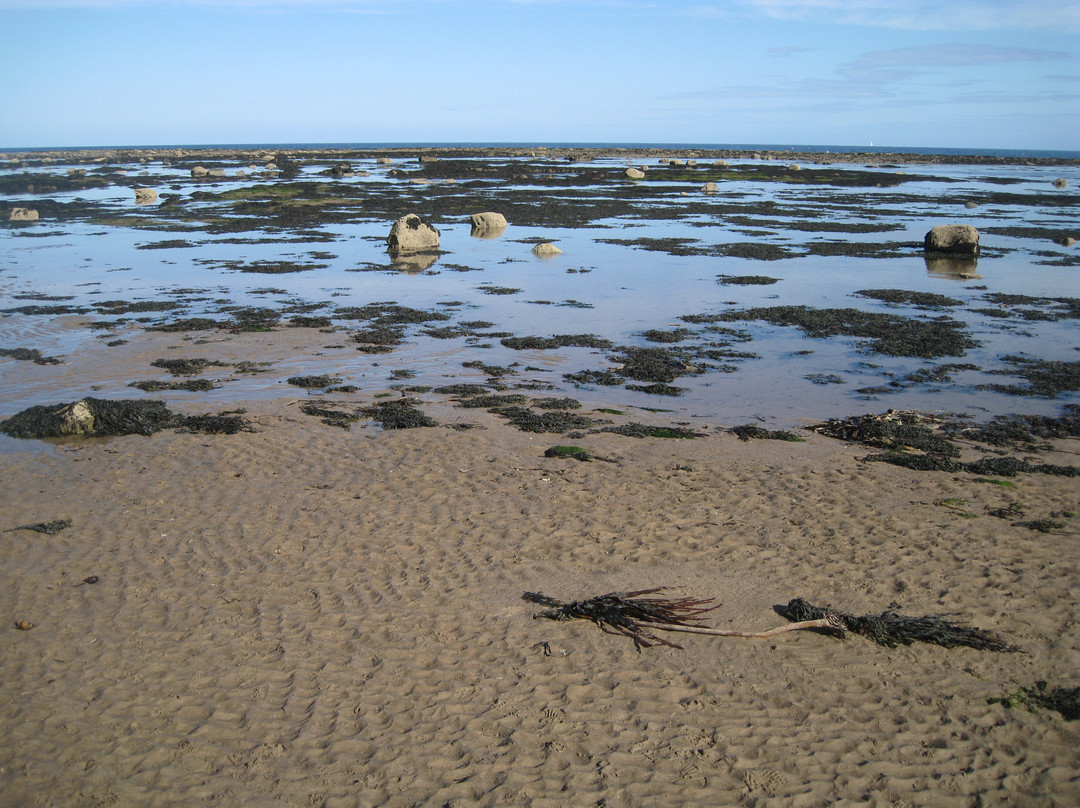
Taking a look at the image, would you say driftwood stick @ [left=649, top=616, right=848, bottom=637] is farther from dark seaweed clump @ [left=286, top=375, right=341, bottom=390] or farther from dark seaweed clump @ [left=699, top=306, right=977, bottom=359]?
dark seaweed clump @ [left=699, top=306, right=977, bottom=359]

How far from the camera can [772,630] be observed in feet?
18.7

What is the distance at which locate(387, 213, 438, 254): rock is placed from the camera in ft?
85.2

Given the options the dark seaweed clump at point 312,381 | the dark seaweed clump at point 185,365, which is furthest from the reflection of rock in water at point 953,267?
the dark seaweed clump at point 185,365

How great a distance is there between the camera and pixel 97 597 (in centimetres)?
613

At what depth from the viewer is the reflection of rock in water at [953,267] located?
73.5 ft

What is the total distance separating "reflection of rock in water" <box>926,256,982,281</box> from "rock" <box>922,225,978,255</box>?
0.31m

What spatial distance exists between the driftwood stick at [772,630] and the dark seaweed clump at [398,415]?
5547 millimetres

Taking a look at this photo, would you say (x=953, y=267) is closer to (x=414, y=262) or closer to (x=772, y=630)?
(x=414, y=262)

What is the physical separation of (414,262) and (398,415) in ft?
48.3

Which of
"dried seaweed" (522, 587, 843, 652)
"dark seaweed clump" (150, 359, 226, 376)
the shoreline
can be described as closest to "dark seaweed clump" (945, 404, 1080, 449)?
"dried seaweed" (522, 587, 843, 652)

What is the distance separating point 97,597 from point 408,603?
8.62 ft

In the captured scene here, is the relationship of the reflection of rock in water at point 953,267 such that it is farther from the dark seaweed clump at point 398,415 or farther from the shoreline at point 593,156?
the shoreline at point 593,156

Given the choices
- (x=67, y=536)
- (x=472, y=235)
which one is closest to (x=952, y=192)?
(x=472, y=235)

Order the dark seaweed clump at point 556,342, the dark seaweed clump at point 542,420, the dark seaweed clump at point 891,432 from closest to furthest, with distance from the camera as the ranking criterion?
the dark seaweed clump at point 891,432, the dark seaweed clump at point 542,420, the dark seaweed clump at point 556,342
